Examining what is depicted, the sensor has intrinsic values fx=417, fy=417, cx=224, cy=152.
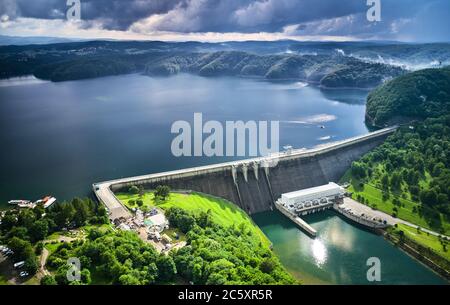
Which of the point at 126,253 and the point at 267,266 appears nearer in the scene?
the point at 126,253

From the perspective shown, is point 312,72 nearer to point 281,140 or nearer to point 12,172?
point 281,140

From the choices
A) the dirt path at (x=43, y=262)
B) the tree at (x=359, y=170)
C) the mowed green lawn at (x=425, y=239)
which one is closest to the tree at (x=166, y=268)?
the dirt path at (x=43, y=262)

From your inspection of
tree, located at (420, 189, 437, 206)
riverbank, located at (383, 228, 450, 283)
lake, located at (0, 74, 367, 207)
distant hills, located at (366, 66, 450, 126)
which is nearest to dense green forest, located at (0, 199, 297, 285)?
riverbank, located at (383, 228, 450, 283)

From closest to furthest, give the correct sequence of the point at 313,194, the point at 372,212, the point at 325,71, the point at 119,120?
the point at 372,212
the point at 313,194
the point at 119,120
the point at 325,71

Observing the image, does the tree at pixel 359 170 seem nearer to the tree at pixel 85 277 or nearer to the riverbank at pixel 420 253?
the riverbank at pixel 420 253

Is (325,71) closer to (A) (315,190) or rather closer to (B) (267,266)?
(A) (315,190)

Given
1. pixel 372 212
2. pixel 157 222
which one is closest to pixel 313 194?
pixel 372 212
